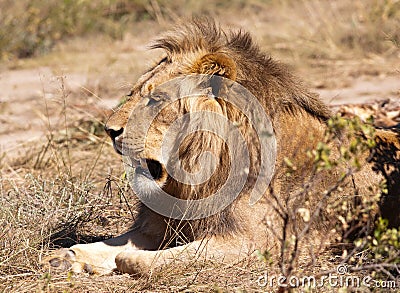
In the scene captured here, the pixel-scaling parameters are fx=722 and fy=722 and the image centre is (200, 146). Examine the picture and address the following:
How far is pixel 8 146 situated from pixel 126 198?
2347mm

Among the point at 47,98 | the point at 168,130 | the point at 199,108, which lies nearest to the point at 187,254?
the point at 168,130

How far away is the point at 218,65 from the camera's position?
368cm

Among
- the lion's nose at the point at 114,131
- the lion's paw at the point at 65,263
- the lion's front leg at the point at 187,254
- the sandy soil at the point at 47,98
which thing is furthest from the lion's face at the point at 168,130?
the sandy soil at the point at 47,98

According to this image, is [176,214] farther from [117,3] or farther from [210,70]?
[117,3]

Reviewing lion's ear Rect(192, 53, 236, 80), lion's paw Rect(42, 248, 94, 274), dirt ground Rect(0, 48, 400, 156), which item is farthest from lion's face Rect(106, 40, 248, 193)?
dirt ground Rect(0, 48, 400, 156)

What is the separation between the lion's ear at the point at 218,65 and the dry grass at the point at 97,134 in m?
0.97

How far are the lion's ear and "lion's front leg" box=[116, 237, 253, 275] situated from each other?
0.84 m

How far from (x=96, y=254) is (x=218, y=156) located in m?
0.87

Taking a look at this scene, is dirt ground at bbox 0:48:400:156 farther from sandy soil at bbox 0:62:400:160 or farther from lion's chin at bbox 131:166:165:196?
lion's chin at bbox 131:166:165:196

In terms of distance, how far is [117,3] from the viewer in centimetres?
1240

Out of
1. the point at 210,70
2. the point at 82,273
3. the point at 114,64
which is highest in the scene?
the point at 114,64

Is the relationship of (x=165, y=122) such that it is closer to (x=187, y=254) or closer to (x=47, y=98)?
(x=187, y=254)

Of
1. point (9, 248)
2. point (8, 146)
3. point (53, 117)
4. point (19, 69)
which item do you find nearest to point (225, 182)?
point (9, 248)

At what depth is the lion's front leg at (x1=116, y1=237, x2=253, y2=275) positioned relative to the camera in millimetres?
3617
